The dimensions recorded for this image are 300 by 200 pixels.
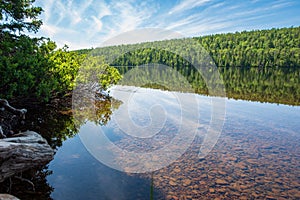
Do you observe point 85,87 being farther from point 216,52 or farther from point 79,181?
point 216,52

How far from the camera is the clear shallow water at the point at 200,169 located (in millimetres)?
5785

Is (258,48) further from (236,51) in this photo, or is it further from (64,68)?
(64,68)

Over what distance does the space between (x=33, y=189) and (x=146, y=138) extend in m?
5.40

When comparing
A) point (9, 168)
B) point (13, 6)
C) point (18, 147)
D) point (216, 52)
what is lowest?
point (9, 168)

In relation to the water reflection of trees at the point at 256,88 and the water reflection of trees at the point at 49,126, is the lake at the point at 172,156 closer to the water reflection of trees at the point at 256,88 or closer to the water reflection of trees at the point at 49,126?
the water reflection of trees at the point at 49,126

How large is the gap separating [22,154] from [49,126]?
5258 millimetres

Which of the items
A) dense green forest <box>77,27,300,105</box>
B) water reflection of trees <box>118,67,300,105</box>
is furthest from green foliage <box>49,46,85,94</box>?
dense green forest <box>77,27,300,105</box>

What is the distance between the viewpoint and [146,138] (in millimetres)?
10195

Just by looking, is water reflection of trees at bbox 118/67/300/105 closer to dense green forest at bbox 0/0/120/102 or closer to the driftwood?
dense green forest at bbox 0/0/120/102

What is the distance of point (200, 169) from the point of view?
23.4ft

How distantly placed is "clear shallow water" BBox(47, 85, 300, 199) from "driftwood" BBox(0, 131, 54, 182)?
2.06ft

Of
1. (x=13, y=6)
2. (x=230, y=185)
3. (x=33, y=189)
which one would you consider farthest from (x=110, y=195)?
(x=13, y=6)

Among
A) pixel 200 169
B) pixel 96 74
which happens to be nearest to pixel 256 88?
pixel 96 74

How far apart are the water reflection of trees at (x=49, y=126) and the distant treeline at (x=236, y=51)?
69.0 meters
